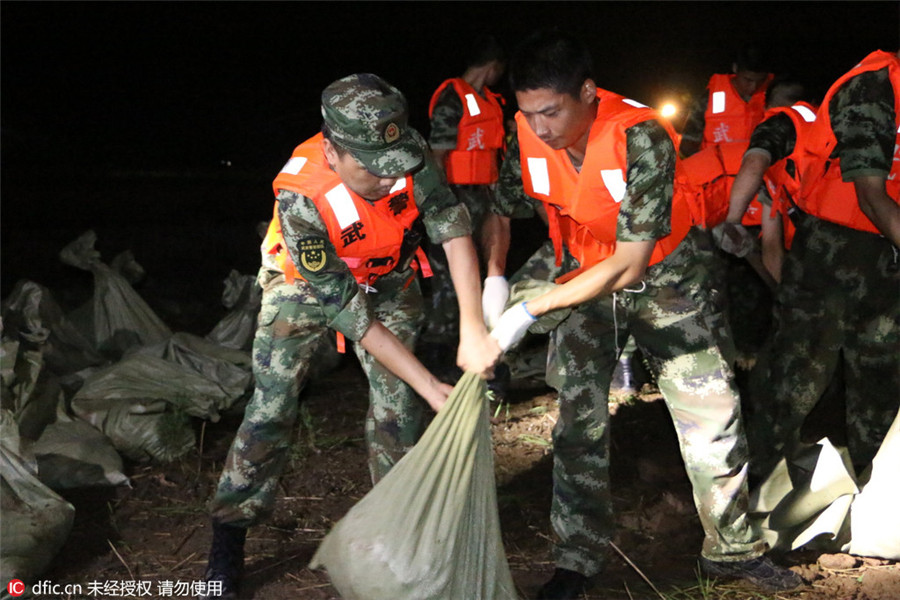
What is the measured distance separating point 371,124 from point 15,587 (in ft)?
6.09

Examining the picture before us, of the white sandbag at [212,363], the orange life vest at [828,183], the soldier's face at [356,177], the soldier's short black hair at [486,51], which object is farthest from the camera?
the soldier's short black hair at [486,51]

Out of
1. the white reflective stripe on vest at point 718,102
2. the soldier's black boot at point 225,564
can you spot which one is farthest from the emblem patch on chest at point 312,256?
the white reflective stripe on vest at point 718,102

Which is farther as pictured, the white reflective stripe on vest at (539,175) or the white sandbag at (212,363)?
the white sandbag at (212,363)

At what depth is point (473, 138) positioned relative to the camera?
5.47 metres

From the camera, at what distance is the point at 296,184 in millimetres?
2709

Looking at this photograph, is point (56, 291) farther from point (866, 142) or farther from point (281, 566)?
point (866, 142)

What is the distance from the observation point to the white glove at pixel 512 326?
2.50 metres

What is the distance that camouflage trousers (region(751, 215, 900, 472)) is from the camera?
3477 millimetres

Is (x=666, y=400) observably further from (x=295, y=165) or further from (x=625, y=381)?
(x=625, y=381)

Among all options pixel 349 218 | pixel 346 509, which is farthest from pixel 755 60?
pixel 346 509

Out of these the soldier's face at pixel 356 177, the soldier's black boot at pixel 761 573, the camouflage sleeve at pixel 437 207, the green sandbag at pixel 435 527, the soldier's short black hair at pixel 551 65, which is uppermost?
the soldier's short black hair at pixel 551 65

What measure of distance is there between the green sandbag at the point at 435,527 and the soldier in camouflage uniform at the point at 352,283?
0.58 feet

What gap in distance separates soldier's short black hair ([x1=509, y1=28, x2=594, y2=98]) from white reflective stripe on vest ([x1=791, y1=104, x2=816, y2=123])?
1.42 m

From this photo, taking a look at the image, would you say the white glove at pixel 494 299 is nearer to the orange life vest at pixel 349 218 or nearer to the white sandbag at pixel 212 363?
the orange life vest at pixel 349 218
